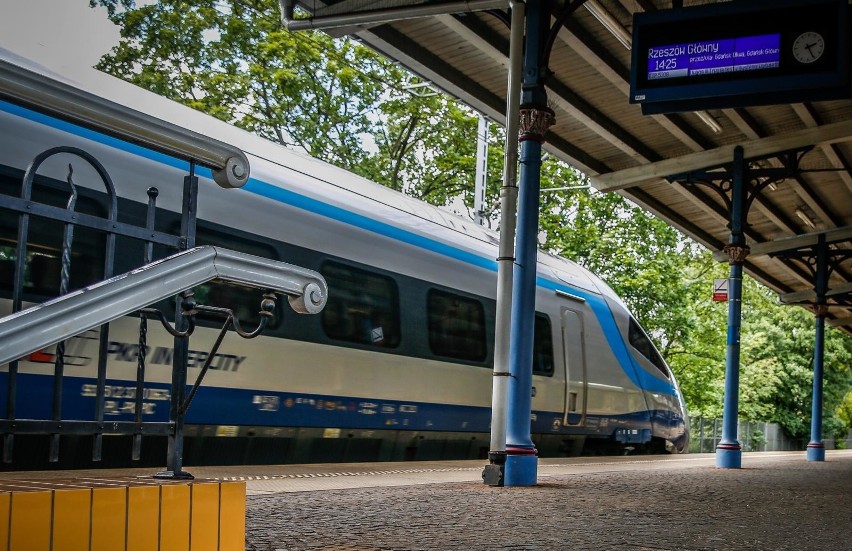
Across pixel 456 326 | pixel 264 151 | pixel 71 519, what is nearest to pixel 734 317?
pixel 456 326

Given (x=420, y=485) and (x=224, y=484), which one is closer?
(x=224, y=484)

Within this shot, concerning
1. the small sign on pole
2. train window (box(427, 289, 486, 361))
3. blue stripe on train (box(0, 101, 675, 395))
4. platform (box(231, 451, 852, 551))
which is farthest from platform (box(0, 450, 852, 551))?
the small sign on pole

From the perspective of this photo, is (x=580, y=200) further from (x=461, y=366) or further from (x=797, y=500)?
(x=797, y=500)

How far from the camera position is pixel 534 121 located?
9961 mm

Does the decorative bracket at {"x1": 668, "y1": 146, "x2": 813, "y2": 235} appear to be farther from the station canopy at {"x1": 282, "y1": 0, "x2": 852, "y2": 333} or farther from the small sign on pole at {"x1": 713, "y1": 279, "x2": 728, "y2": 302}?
the small sign on pole at {"x1": 713, "y1": 279, "x2": 728, "y2": 302}

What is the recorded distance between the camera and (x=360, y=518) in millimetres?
6223

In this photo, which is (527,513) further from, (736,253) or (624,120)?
(736,253)

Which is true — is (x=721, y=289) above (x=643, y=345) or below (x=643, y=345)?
above

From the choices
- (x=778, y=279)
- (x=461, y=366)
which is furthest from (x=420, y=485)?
(x=778, y=279)

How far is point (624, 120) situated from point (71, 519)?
13.8m

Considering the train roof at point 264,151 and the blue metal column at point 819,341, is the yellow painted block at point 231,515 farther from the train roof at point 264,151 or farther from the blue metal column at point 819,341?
the blue metal column at point 819,341

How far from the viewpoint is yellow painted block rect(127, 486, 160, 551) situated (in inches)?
111

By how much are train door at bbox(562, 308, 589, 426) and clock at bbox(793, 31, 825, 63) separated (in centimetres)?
695

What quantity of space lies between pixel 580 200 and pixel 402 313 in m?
24.8
